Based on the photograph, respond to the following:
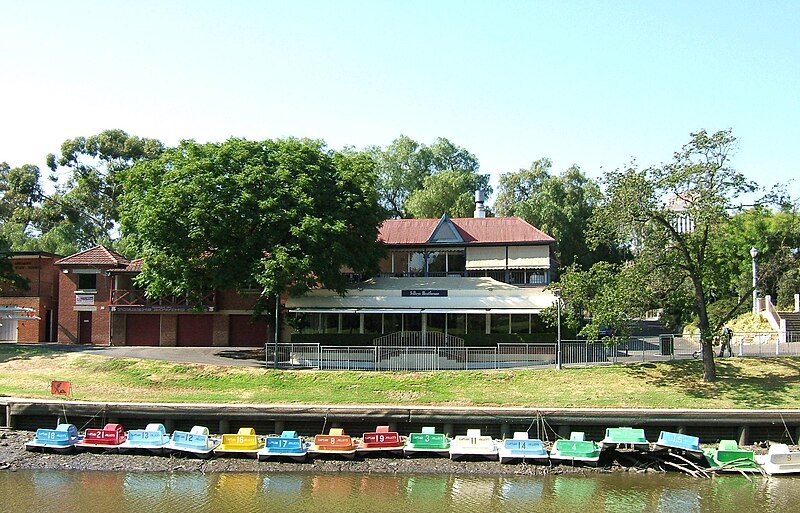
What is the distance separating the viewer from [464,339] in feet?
125

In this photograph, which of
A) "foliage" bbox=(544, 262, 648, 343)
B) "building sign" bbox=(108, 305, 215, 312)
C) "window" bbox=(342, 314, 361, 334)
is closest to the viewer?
"foliage" bbox=(544, 262, 648, 343)

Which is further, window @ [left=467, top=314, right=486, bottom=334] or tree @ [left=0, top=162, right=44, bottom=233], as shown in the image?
tree @ [left=0, top=162, right=44, bottom=233]

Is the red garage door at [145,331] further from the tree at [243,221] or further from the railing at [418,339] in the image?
the railing at [418,339]

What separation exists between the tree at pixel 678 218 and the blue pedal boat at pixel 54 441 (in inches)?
919

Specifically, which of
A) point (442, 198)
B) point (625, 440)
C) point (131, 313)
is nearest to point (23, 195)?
point (131, 313)

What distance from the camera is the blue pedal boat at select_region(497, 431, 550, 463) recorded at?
2425 centimetres

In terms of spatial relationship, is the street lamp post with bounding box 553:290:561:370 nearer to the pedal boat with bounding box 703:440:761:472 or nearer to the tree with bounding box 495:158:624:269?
the pedal boat with bounding box 703:440:761:472

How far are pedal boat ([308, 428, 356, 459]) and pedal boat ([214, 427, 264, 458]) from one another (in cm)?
196

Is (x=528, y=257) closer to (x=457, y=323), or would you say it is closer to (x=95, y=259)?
(x=457, y=323)

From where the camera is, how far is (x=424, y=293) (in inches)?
1601

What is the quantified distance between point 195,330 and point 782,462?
3254 cm

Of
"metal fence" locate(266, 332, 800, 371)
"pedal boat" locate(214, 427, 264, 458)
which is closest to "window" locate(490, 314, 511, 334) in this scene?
"metal fence" locate(266, 332, 800, 371)

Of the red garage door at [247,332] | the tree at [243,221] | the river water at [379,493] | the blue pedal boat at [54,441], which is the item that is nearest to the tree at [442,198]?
the red garage door at [247,332]

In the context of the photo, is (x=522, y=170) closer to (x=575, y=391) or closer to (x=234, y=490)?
(x=575, y=391)
